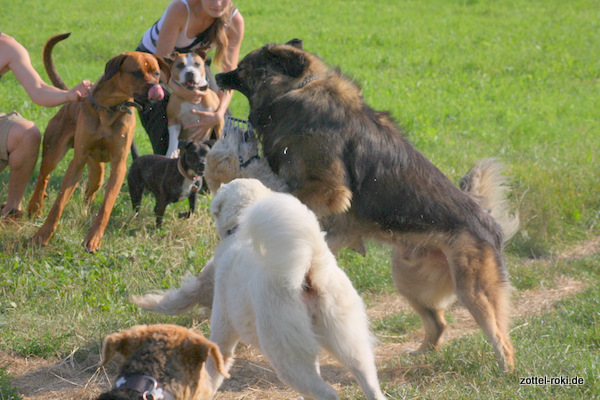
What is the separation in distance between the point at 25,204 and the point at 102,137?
1.26 m

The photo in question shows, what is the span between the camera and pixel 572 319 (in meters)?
5.11

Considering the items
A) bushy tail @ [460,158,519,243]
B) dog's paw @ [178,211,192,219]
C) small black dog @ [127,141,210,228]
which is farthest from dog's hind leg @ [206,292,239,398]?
dog's paw @ [178,211,192,219]

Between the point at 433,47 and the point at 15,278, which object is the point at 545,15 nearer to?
the point at 433,47

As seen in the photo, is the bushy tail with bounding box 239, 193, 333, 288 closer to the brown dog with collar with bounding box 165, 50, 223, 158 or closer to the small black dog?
the small black dog

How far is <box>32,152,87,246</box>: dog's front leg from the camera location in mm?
5926

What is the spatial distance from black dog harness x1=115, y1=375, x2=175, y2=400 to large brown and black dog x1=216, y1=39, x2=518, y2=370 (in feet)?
6.09

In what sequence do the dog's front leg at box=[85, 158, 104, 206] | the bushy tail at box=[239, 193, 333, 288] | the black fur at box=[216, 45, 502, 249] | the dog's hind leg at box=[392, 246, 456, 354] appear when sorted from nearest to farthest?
the bushy tail at box=[239, 193, 333, 288]
the black fur at box=[216, 45, 502, 249]
the dog's hind leg at box=[392, 246, 456, 354]
the dog's front leg at box=[85, 158, 104, 206]

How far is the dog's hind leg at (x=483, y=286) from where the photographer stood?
4.43 metres

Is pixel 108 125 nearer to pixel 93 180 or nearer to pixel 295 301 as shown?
pixel 93 180

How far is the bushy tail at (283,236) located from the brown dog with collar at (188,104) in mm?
4249

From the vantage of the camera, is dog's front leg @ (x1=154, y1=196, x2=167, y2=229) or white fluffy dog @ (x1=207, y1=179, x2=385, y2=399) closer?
white fluffy dog @ (x1=207, y1=179, x2=385, y2=399)

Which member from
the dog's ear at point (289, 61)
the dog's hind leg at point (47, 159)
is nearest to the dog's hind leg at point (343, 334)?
the dog's ear at point (289, 61)

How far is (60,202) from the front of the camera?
19.7ft

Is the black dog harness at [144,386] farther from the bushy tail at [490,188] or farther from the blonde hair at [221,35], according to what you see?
the blonde hair at [221,35]
